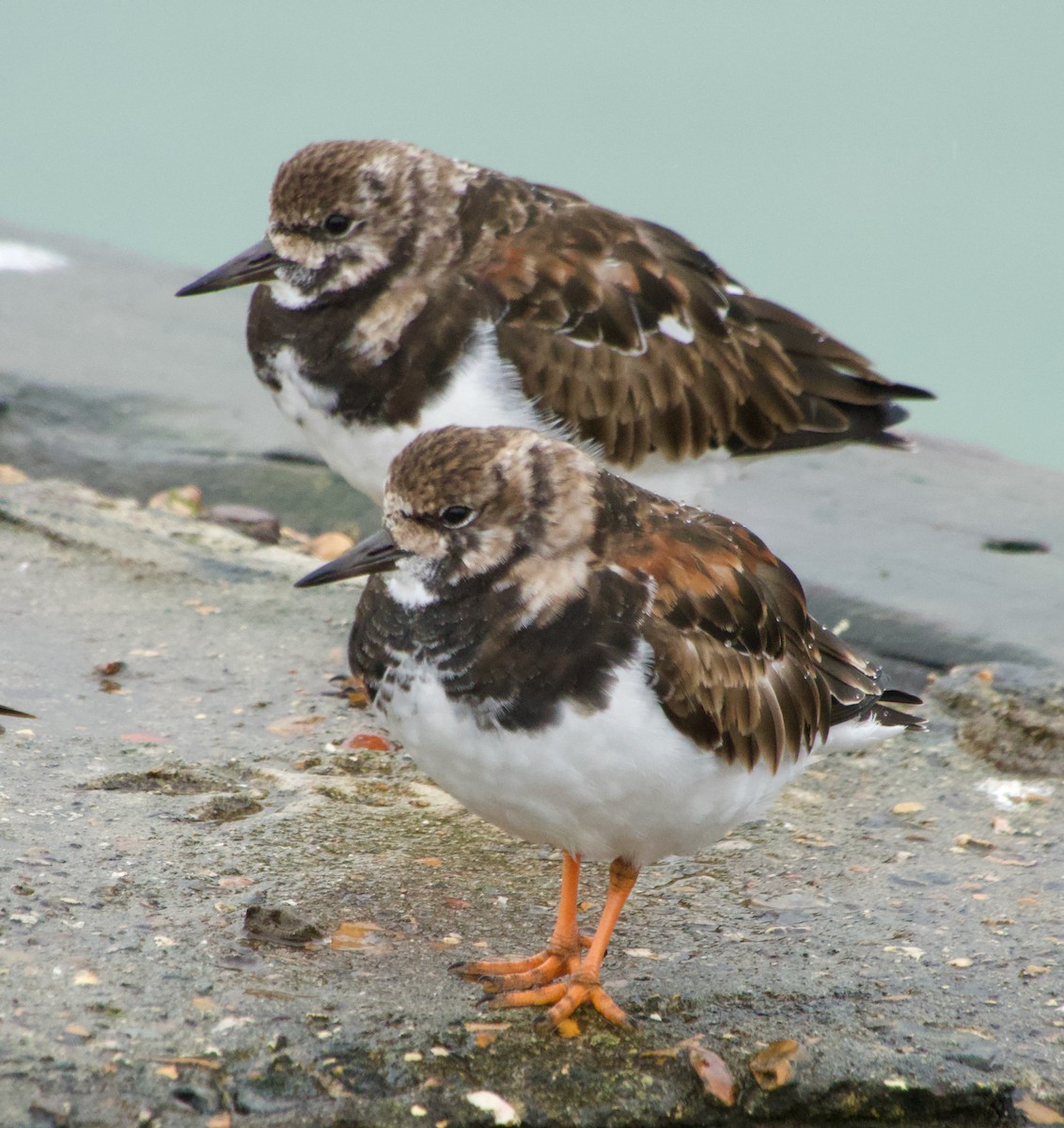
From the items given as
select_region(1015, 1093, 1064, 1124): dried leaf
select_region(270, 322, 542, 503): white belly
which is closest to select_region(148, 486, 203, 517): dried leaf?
Answer: select_region(270, 322, 542, 503): white belly

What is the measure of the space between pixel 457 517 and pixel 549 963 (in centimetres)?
82

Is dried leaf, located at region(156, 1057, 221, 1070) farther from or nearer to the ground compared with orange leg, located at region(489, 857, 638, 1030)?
nearer to the ground

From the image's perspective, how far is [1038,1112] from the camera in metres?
2.53

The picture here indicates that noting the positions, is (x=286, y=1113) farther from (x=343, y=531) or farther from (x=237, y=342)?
(x=237, y=342)

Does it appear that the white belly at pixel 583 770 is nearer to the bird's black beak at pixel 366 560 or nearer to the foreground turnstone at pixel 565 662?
the foreground turnstone at pixel 565 662

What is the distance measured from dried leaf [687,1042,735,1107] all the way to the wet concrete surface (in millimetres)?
21

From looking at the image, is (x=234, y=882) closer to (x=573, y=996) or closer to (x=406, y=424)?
(x=573, y=996)

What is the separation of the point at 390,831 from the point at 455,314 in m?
1.35

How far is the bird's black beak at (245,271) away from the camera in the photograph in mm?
4043

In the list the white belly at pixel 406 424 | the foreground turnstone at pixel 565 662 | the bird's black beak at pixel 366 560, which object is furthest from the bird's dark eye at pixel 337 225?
the bird's black beak at pixel 366 560

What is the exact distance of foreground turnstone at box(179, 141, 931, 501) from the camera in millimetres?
3906

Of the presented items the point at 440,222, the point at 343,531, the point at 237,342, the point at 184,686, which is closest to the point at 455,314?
the point at 440,222

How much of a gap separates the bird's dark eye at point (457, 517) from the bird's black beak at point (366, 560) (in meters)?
0.09

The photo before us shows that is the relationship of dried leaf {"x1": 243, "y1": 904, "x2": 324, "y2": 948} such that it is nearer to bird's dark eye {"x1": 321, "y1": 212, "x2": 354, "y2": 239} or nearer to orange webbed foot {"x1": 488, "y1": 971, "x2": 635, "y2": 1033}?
orange webbed foot {"x1": 488, "y1": 971, "x2": 635, "y2": 1033}
